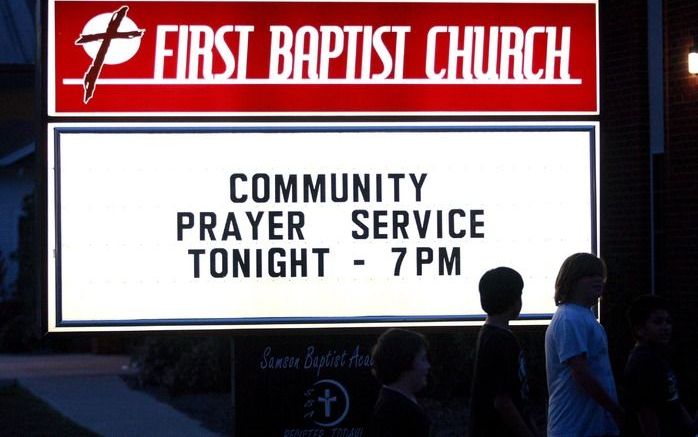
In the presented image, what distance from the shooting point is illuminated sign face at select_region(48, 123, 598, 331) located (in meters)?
9.11

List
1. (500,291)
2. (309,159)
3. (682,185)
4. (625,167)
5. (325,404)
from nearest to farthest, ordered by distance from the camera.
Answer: (500,291)
(325,404)
(309,159)
(682,185)
(625,167)

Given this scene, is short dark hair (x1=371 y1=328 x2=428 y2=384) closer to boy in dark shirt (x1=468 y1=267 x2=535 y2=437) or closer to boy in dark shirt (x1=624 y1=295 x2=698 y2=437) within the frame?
boy in dark shirt (x1=468 y1=267 x2=535 y2=437)

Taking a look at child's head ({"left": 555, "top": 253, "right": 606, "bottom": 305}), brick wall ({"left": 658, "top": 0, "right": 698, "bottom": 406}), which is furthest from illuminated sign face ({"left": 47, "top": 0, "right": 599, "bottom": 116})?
brick wall ({"left": 658, "top": 0, "right": 698, "bottom": 406})

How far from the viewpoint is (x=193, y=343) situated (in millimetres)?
20781

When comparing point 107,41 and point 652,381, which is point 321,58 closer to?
point 107,41

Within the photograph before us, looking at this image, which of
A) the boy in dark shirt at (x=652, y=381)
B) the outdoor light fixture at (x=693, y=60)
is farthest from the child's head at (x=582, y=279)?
the outdoor light fixture at (x=693, y=60)

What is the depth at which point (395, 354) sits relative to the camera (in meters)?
5.56

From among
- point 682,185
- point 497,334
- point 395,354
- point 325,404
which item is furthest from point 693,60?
point 395,354

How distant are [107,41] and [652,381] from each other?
428 cm

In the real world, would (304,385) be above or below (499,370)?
below

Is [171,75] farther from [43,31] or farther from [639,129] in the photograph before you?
[639,129]

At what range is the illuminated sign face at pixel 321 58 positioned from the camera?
9172mm

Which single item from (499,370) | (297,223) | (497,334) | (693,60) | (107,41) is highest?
(693,60)

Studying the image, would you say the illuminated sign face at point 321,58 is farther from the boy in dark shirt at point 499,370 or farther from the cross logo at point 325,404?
the boy in dark shirt at point 499,370
